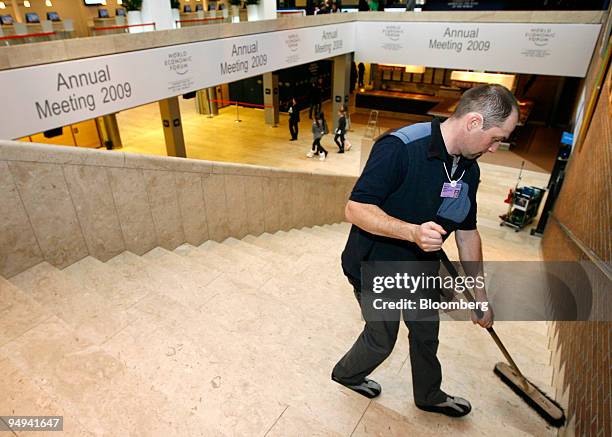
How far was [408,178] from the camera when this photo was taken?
5.69 ft

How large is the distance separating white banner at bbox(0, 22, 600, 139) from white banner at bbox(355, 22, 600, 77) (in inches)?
0.9

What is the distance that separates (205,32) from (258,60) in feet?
5.90

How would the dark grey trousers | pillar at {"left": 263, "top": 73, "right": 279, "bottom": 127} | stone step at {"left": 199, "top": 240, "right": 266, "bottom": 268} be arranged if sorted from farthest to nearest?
pillar at {"left": 263, "top": 73, "right": 279, "bottom": 127} < stone step at {"left": 199, "top": 240, "right": 266, "bottom": 268} < the dark grey trousers

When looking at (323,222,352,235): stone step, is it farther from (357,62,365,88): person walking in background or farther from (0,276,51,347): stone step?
(357,62,365,88): person walking in background

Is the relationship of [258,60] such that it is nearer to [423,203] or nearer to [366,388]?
[423,203]

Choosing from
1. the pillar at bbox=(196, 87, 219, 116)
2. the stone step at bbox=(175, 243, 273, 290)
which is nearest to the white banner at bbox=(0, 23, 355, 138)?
the stone step at bbox=(175, 243, 273, 290)

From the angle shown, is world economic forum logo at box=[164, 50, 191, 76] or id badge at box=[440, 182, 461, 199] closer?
id badge at box=[440, 182, 461, 199]

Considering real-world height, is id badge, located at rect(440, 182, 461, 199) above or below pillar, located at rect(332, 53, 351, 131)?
above

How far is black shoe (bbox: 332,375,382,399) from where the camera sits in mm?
2219

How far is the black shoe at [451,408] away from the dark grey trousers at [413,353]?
0.03 meters

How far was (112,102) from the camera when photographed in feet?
19.8

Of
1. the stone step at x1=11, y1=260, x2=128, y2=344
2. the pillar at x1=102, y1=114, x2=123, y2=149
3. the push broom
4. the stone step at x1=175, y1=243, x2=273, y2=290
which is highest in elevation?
the stone step at x1=11, y1=260, x2=128, y2=344

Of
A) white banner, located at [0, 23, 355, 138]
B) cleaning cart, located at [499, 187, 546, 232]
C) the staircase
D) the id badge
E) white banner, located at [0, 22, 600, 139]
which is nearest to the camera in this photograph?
the id badge

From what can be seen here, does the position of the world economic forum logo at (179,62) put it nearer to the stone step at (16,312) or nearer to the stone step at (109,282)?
the stone step at (109,282)
